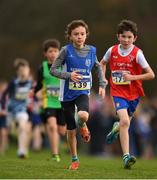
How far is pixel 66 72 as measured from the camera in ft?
42.2

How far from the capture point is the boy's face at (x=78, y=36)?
516 inches

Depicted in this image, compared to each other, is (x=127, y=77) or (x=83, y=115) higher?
(x=127, y=77)

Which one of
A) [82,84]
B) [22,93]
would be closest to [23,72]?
[22,93]

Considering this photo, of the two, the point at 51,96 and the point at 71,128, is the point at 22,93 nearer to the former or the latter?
the point at 51,96

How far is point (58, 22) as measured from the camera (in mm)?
39750

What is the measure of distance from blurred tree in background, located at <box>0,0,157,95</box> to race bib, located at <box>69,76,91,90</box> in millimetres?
25193

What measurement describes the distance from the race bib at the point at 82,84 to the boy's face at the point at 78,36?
53 centimetres

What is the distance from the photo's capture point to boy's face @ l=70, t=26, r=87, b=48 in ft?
43.0

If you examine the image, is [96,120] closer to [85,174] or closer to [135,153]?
[135,153]

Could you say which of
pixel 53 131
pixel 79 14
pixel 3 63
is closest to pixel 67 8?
pixel 79 14

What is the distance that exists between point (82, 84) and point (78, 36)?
734 mm

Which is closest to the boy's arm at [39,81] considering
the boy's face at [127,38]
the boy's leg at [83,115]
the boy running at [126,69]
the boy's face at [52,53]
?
the boy's face at [52,53]

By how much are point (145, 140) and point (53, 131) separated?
33.2ft

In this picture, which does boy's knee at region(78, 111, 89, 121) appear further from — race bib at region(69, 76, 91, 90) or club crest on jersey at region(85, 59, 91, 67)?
club crest on jersey at region(85, 59, 91, 67)
